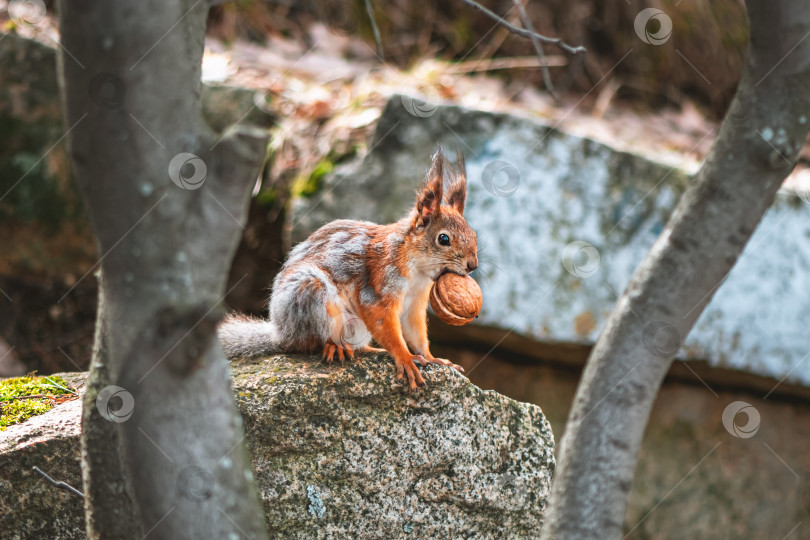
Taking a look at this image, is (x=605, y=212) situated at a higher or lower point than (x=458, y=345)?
higher

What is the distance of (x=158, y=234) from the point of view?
4.93 ft

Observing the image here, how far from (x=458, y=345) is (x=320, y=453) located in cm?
220

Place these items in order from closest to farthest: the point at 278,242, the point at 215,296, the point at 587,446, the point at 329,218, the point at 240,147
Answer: the point at 240,147, the point at 215,296, the point at 587,446, the point at 329,218, the point at 278,242

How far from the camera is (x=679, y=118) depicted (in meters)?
6.25

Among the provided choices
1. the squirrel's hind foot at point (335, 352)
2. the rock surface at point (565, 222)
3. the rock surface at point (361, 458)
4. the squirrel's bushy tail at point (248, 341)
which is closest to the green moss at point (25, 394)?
the rock surface at point (361, 458)

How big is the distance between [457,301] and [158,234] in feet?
5.09

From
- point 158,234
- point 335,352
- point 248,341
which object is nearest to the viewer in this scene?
point 158,234

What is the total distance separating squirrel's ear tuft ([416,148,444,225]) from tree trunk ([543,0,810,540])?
0.84m

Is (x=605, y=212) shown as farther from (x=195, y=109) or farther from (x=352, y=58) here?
(x=195, y=109)

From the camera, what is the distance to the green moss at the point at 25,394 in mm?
2785

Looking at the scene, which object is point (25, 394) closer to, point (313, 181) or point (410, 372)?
point (410, 372)

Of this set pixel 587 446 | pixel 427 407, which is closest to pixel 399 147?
pixel 427 407

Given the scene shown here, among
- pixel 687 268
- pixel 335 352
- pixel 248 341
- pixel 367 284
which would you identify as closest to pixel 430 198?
pixel 367 284

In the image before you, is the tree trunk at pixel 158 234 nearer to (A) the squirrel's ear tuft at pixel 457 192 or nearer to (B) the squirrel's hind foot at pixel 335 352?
(B) the squirrel's hind foot at pixel 335 352
